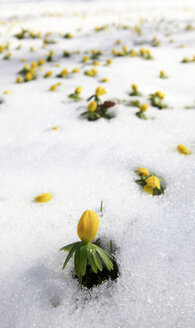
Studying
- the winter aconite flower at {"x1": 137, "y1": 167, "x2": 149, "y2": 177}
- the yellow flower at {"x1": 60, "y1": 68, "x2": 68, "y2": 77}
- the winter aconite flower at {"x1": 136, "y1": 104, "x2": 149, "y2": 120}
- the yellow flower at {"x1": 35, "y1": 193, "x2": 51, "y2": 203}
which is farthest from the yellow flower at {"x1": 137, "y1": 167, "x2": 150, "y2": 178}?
the yellow flower at {"x1": 60, "y1": 68, "x2": 68, "y2": 77}

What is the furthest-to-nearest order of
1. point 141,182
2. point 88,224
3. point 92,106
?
point 92,106
point 141,182
point 88,224

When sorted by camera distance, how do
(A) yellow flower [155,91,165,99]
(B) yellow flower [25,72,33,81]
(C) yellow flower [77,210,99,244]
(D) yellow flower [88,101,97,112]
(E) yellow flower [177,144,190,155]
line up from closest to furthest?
(C) yellow flower [77,210,99,244]
(E) yellow flower [177,144,190,155]
(D) yellow flower [88,101,97,112]
(A) yellow flower [155,91,165,99]
(B) yellow flower [25,72,33,81]

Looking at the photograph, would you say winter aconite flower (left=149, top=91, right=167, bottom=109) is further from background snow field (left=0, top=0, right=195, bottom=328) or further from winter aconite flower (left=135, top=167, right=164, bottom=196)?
winter aconite flower (left=135, top=167, right=164, bottom=196)

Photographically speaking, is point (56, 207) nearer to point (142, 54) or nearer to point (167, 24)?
point (142, 54)

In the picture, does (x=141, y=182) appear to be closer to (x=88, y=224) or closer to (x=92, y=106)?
(x=88, y=224)

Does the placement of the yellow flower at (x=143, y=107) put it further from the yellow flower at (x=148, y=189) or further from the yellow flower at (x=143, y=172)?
the yellow flower at (x=148, y=189)

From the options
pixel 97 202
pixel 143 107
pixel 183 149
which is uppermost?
pixel 143 107

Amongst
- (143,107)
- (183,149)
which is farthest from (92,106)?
(183,149)

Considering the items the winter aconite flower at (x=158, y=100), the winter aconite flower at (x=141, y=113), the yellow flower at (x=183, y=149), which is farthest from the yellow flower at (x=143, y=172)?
the winter aconite flower at (x=158, y=100)

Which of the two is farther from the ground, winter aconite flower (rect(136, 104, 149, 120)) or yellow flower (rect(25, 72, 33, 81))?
yellow flower (rect(25, 72, 33, 81))
